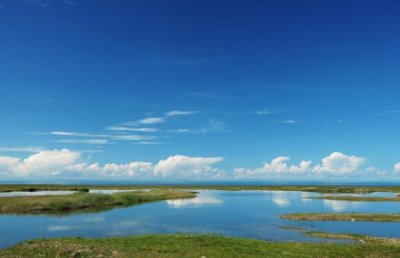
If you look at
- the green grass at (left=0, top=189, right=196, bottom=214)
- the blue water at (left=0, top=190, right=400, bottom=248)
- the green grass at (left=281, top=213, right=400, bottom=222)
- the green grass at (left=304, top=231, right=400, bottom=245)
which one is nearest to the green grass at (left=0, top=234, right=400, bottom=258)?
the green grass at (left=304, top=231, right=400, bottom=245)

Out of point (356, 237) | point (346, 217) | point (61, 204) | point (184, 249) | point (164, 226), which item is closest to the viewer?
point (184, 249)

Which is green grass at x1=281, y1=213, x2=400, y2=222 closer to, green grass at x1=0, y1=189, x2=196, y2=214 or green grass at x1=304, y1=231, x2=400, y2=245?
green grass at x1=304, y1=231, x2=400, y2=245

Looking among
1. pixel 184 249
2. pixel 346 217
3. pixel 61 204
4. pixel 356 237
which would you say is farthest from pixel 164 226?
pixel 61 204

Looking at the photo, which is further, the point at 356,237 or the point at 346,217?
the point at 346,217

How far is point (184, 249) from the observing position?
3828 cm

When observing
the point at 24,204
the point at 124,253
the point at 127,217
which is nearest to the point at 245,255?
the point at 124,253

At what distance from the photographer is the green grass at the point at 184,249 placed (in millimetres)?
35812

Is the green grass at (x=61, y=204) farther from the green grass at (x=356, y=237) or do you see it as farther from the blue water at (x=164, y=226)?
the green grass at (x=356, y=237)

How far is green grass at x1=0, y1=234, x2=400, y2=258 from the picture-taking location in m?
35.8

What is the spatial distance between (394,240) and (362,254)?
39.5 ft

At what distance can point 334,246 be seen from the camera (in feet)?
136

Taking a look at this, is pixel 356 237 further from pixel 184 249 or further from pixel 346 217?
pixel 184 249

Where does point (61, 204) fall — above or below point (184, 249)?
above

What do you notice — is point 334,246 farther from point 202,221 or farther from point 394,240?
point 202,221
